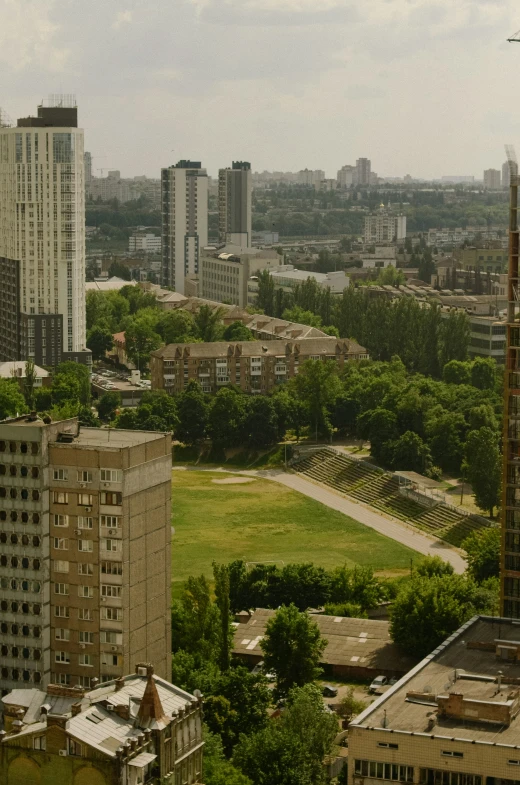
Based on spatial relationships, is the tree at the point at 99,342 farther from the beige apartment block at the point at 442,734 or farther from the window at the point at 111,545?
the beige apartment block at the point at 442,734

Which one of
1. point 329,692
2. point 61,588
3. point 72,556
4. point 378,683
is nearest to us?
point 72,556

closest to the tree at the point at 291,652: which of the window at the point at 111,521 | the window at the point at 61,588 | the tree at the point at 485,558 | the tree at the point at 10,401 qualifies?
the window at the point at 61,588

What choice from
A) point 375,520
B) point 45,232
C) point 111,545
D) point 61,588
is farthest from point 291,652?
point 45,232

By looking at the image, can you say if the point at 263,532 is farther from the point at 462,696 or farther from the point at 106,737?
the point at 106,737

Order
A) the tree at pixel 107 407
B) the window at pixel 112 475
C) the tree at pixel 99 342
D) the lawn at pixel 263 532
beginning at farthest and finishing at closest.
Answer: the tree at pixel 99 342
the tree at pixel 107 407
the lawn at pixel 263 532
the window at pixel 112 475

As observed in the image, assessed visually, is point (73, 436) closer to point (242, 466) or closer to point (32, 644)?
point (32, 644)

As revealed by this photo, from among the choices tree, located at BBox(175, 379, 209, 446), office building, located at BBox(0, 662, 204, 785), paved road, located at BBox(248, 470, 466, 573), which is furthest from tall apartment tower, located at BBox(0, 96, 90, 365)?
office building, located at BBox(0, 662, 204, 785)
